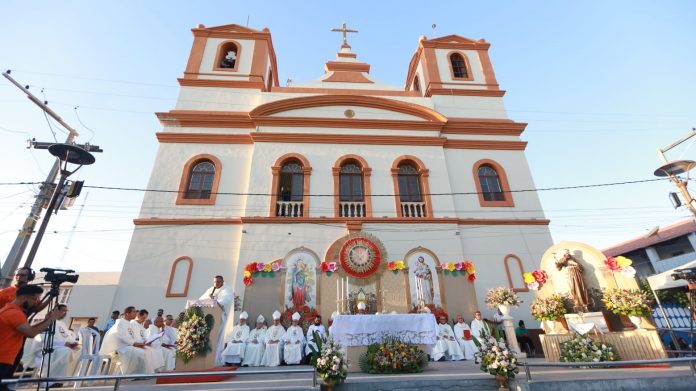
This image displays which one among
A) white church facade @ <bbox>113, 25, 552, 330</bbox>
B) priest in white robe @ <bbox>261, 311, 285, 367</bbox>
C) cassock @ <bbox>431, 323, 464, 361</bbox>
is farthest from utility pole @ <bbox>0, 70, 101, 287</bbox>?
cassock @ <bbox>431, 323, 464, 361</bbox>

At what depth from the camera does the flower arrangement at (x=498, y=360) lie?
16.3 ft

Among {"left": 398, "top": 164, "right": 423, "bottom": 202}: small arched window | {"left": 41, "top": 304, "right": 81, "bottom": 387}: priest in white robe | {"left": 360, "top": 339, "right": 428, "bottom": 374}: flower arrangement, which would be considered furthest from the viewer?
{"left": 398, "top": 164, "right": 423, "bottom": 202}: small arched window

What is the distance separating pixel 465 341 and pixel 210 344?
7.20 metres

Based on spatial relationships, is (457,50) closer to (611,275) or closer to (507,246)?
(507,246)

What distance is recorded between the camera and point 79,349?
705 cm

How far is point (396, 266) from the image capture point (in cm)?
1150

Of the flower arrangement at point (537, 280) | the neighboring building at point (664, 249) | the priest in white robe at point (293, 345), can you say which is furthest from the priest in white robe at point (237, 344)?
the neighboring building at point (664, 249)

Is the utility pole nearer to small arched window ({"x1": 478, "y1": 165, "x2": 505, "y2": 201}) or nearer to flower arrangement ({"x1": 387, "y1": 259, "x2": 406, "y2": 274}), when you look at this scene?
flower arrangement ({"x1": 387, "y1": 259, "x2": 406, "y2": 274})

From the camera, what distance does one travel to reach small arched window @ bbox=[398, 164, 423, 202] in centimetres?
1338

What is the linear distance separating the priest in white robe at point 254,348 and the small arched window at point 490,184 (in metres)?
10.1

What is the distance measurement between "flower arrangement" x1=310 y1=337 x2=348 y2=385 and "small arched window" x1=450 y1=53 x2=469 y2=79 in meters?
16.4

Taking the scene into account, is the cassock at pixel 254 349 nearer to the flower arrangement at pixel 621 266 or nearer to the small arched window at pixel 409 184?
the small arched window at pixel 409 184

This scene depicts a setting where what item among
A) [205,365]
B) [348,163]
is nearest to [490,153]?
A: [348,163]

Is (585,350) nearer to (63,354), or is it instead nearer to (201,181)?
(63,354)
